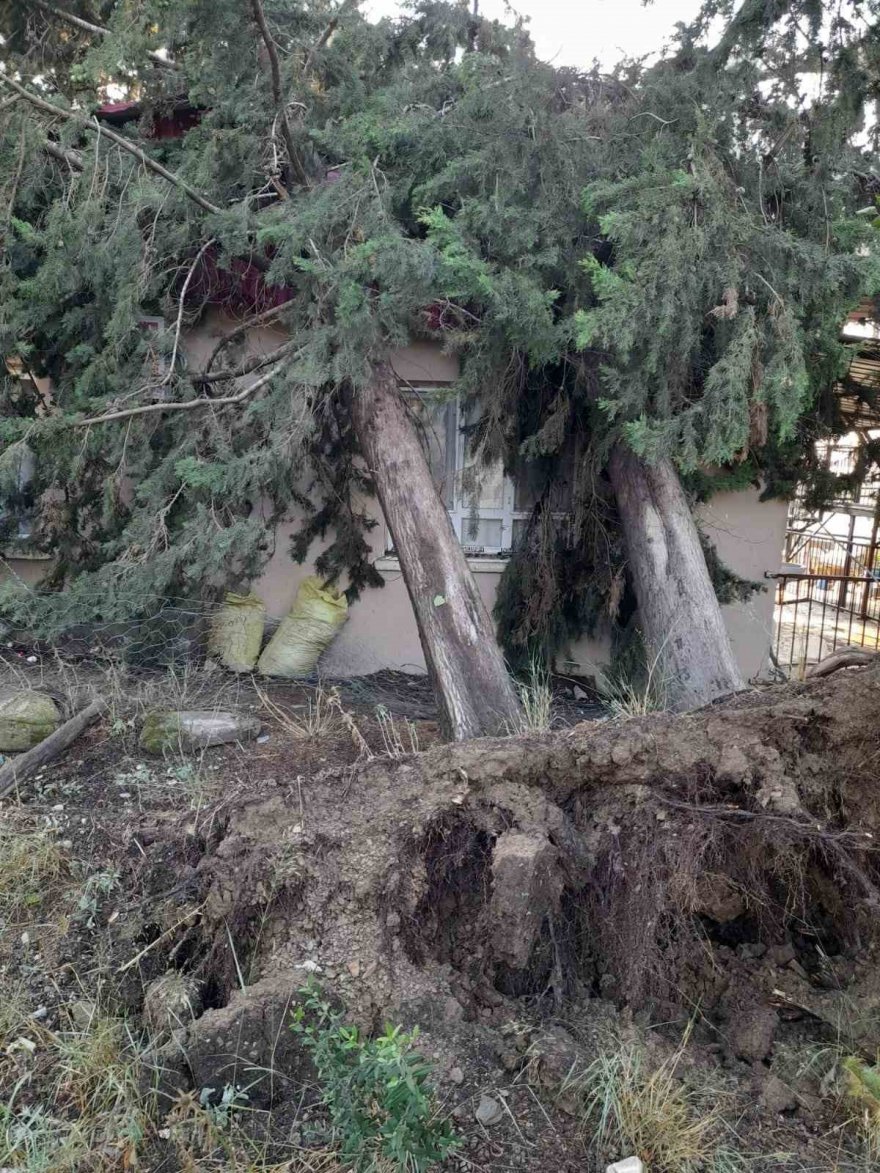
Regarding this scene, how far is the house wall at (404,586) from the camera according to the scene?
7676 mm

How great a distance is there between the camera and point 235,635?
7043 millimetres

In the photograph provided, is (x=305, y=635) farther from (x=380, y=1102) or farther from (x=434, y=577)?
(x=380, y=1102)

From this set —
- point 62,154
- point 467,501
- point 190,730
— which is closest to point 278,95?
point 62,154

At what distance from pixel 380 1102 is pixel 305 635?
4.91m

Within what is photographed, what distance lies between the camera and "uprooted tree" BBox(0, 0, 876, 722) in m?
4.52

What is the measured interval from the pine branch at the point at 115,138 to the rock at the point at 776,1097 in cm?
510

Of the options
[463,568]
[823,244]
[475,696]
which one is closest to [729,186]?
[823,244]

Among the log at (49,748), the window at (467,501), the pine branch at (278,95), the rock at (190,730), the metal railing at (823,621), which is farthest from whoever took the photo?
the metal railing at (823,621)

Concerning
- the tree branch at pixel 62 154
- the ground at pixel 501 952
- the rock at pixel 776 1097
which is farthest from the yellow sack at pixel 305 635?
the rock at pixel 776 1097

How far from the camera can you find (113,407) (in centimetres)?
525

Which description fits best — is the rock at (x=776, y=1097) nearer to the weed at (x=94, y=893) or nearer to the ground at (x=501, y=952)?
the ground at (x=501, y=952)

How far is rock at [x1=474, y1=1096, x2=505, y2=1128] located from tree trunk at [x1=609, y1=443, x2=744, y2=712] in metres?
3.02

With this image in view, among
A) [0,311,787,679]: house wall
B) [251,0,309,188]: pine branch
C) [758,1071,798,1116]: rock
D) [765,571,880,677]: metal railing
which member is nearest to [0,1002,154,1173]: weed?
[758,1071,798,1116]: rock

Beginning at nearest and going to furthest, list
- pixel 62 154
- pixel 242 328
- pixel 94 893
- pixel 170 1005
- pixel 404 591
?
pixel 170 1005 < pixel 94 893 < pixel 62 154 < pixel 242 328 < pixel 404 591
